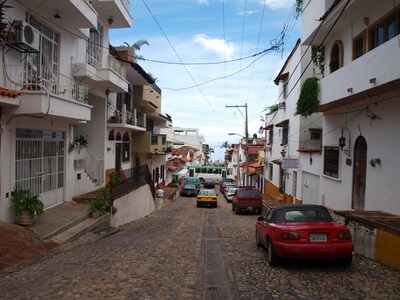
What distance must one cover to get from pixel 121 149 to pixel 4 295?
65.1ft

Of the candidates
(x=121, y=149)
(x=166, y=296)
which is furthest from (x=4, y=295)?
(x=121, y=149)

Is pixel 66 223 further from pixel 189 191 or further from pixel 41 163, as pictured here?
pixel 189 191

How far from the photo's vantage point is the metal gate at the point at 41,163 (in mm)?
11836

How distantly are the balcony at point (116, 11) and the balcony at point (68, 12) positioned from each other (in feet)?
12.8

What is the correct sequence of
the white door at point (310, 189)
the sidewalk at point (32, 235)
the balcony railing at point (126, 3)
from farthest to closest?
the balcony railing at point (126, 3) < the white door at point (310, 189) < the sidewalk at point (32, 235)

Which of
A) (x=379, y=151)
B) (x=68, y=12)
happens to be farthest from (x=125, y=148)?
(x=379, y=151)

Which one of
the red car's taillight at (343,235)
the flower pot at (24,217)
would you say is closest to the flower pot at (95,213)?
the flower pot at (24,217)

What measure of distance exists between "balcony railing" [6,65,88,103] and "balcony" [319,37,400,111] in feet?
28.8

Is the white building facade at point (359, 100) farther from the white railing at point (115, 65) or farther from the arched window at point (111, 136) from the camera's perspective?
the arched window at point (111, 136)

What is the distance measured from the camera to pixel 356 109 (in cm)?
1298

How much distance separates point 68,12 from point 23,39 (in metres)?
2.95

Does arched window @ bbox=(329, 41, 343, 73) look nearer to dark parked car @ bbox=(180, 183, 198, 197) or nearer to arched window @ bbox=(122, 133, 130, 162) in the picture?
arched window @ bbox=(122, 133, 130, 162)

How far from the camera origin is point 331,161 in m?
16.3

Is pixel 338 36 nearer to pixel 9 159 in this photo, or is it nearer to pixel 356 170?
pixel 356 170
